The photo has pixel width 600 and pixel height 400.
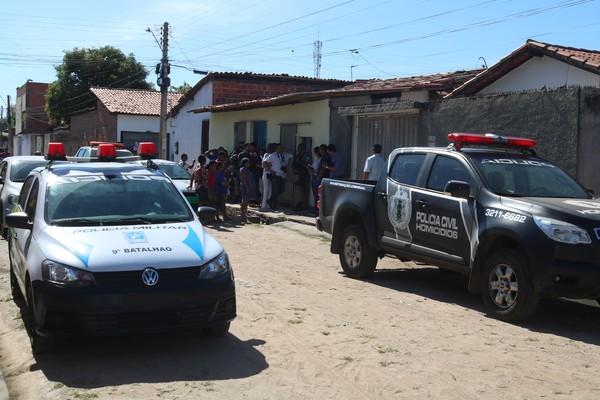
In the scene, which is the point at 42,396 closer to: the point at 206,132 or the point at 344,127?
the point at 344,127

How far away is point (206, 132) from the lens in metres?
26.7

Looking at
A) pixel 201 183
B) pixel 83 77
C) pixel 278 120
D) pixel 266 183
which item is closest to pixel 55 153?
pixel 201 183

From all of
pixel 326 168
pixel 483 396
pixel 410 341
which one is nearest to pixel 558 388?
pixel 483 396

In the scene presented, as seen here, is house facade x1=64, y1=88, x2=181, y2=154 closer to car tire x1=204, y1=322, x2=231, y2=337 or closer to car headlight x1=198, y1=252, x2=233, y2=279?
car tire x1=204, y1=322, x2=231, y2=337

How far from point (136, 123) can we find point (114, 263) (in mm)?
37064

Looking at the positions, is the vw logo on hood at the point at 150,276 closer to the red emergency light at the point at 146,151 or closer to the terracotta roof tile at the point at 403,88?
the red emergency light at the point at 146,151

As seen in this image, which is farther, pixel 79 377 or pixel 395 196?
pixel 395 196

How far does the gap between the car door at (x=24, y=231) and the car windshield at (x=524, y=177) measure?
15.4ft

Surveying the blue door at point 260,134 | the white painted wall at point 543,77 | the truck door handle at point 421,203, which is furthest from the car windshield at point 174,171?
the truck door handle at point 421,203

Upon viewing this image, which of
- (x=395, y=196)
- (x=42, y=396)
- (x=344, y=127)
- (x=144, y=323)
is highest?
(x=344, y=127)

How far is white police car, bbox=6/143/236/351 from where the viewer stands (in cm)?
529

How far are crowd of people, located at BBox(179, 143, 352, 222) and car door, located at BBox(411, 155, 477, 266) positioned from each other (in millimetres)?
7680

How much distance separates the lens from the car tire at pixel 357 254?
921 centimetres

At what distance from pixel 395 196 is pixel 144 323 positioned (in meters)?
4.24
